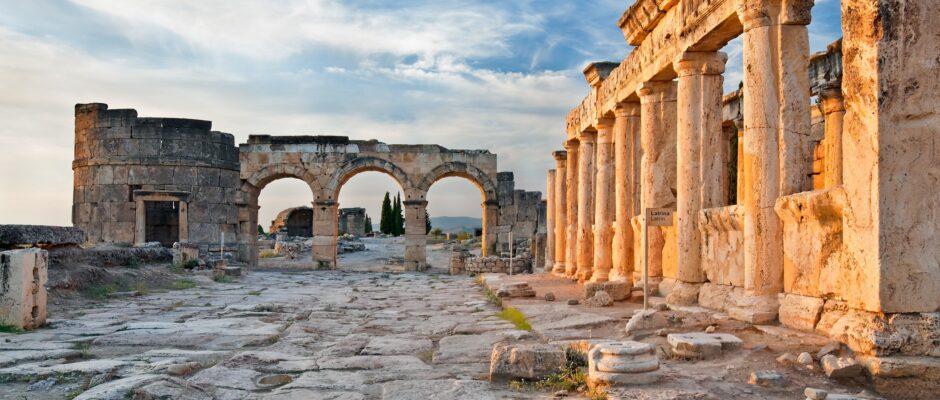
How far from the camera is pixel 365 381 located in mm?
5602

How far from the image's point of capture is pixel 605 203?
1349 centimetres

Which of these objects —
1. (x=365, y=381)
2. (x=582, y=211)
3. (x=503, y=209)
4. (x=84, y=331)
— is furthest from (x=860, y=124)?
(x=503, y=209)

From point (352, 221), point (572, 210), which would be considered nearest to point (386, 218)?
point (352, 221)

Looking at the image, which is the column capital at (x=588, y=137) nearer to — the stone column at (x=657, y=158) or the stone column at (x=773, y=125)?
the stone column at (x=657, y=158)

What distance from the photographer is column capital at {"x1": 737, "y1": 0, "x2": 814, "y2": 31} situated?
273 inches

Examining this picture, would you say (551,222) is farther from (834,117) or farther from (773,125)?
(773,125)

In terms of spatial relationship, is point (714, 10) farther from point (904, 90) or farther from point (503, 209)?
point (503, 209)

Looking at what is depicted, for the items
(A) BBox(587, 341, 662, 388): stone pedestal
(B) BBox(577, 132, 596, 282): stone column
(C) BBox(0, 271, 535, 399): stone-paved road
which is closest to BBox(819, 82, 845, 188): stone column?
(B) BBox(577, 132, 596, 282): stone column

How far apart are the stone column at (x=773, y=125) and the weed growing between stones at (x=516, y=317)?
2.39m

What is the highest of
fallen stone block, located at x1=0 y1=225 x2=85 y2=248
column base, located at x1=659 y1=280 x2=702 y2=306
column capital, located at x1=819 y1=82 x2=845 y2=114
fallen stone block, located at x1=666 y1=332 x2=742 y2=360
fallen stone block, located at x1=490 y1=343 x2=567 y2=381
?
column capital, located at x1=819 y1=82 x2=845 y2=114

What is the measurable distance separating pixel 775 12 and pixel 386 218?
5212cm

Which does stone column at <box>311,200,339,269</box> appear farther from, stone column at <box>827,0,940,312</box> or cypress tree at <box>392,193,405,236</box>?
cypress tree at <box>392,193,405,236</box>

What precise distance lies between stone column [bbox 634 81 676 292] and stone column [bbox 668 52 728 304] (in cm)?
152

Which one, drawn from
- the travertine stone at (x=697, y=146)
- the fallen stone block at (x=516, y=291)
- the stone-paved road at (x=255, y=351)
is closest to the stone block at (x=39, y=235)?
the stone-paved road at (x=255, y=351)
